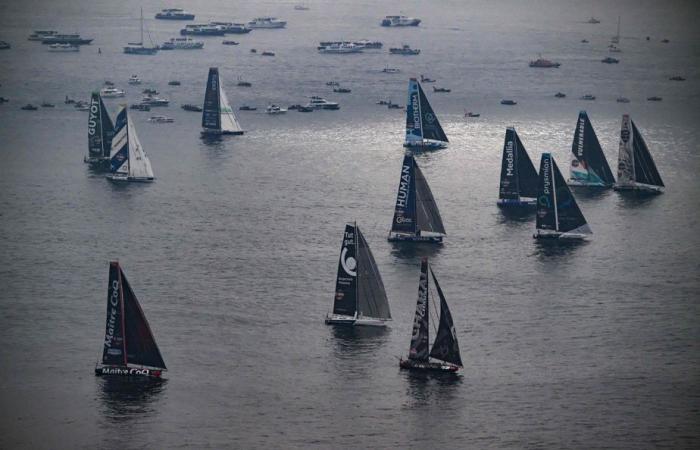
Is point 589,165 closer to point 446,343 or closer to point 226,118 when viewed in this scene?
point 226,118

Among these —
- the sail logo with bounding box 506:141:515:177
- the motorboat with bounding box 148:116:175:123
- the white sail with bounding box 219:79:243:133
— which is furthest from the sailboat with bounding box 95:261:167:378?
the motorboat with bounding box 148:116:175:123

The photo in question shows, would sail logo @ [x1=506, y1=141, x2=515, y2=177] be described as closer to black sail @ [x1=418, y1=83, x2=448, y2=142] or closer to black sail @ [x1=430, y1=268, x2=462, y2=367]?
black sail @ [x1=418, y1=83, x2=448, y2=142]

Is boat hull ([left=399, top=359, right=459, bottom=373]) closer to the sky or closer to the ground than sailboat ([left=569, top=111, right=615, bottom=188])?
closer to the ground

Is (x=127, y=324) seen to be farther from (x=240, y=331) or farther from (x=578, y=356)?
(x=578, y=356)

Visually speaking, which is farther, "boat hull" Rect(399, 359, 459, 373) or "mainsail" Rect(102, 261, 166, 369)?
"boat hull" Rect(399, 359, 459, 373)

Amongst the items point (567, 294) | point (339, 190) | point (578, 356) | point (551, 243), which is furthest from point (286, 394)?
point (339, 190)
